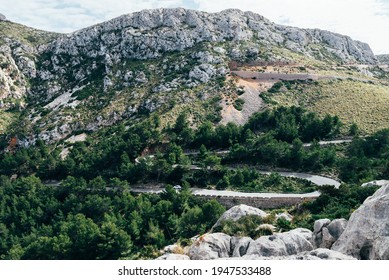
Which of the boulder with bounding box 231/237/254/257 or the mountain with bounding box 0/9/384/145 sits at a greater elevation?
the mountain with bounding box 0/9/384/145

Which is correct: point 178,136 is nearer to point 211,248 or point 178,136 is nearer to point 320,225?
point 211,248

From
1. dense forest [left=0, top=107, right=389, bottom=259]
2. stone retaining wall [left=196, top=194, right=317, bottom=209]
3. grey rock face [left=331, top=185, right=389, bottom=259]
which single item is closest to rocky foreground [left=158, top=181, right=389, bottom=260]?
grey rock face [left=331, top=185, right=389, bottom=259]

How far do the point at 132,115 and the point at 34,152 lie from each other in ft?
103

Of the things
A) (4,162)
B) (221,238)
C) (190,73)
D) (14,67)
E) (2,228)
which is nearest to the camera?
(221,238)

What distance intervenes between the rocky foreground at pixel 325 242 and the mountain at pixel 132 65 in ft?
236

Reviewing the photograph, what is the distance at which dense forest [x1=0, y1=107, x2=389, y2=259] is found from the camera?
174 ft

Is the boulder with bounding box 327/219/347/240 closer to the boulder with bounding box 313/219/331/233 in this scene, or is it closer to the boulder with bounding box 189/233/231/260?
the boulder with bounding box 313/219/331/233

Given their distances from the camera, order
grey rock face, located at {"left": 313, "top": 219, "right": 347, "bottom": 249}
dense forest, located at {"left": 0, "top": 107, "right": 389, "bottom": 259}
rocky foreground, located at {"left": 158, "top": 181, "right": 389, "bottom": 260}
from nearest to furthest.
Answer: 1. rocky foreground, located at {"left": 158, "top": 181, "right": 389, "bottom": 260}
2. grey rock face, located at {"left": 313, "top": 219, "right": 347, "bottom": 249}
3. dense forest, located at {"left": 0, "top": 107, "right": 389, "bottom": 259}

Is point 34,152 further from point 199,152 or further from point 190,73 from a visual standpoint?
point 190,73

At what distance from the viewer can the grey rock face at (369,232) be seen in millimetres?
28494

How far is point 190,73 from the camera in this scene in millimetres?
126000

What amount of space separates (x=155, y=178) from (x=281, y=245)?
50.9 meters

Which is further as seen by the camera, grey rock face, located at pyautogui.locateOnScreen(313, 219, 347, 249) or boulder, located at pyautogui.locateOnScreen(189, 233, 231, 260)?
grey rock face, located at pyautogui.locateOnScreen(313, 219, 347, 249)

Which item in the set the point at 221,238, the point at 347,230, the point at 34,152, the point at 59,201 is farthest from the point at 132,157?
the point at 347,230
